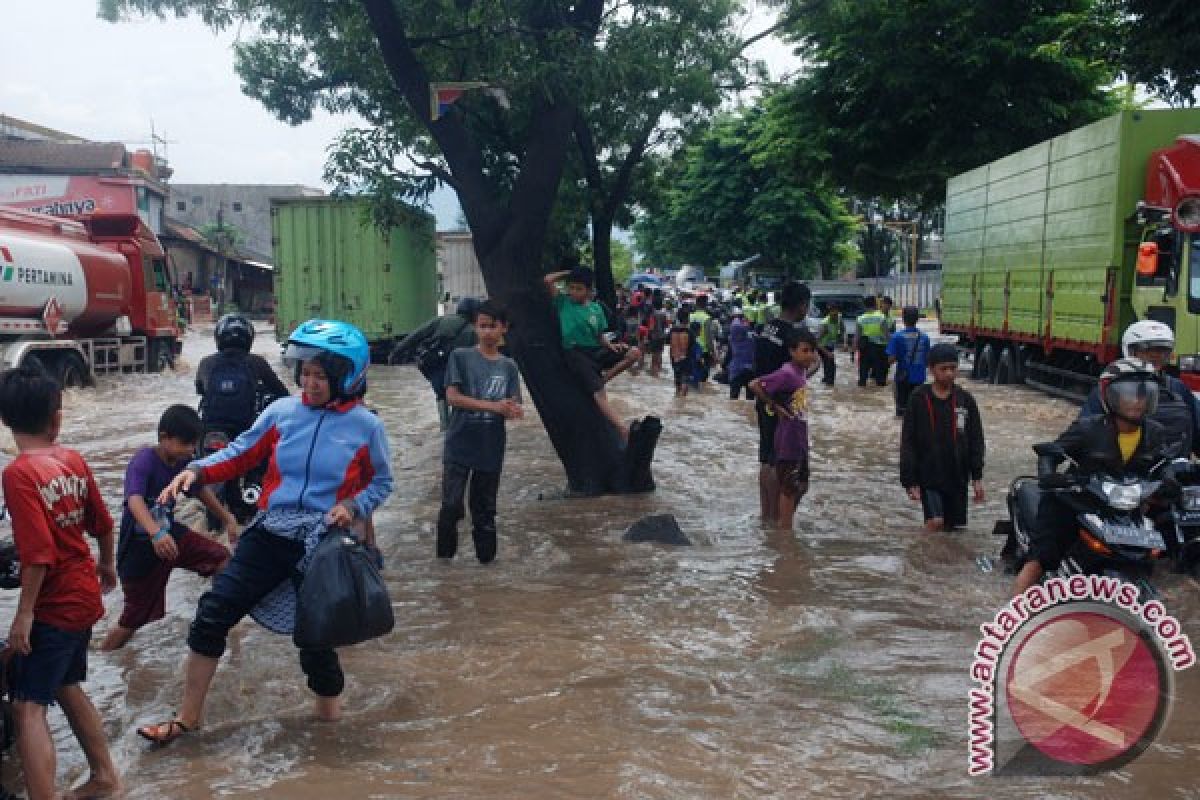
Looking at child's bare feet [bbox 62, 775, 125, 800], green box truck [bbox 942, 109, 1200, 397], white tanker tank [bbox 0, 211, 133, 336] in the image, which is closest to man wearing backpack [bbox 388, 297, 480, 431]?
green box truck [bbox 942, 109, 1200, 397]

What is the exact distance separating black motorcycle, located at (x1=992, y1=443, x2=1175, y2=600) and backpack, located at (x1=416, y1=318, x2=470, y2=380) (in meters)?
6.47

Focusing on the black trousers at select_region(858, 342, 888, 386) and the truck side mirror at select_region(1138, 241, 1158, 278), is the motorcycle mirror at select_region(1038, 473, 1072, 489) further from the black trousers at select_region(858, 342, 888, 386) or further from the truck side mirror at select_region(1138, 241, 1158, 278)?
the black trousers at select_region(858, 342, 888, 386)

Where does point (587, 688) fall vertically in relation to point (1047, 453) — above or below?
below

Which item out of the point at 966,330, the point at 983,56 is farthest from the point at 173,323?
the point at 983,56

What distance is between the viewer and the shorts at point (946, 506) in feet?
25.6

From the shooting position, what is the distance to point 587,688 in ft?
17.1

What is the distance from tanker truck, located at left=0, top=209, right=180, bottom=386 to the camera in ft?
58.3

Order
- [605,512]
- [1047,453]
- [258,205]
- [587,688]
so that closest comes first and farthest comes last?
[587,688], [1047,453], [605,512], [258,205]

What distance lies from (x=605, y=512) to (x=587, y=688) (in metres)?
4.31

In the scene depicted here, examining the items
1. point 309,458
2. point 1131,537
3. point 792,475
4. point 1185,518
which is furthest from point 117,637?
point 1185,518

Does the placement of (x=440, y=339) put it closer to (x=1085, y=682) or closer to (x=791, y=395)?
(x=791, y=395)

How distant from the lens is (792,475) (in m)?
8.26

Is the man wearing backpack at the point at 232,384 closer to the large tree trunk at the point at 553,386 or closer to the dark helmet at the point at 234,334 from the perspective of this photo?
the dark helmet at the point at 234,334

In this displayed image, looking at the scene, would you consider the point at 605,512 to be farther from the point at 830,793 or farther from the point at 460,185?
the point at 830,793
